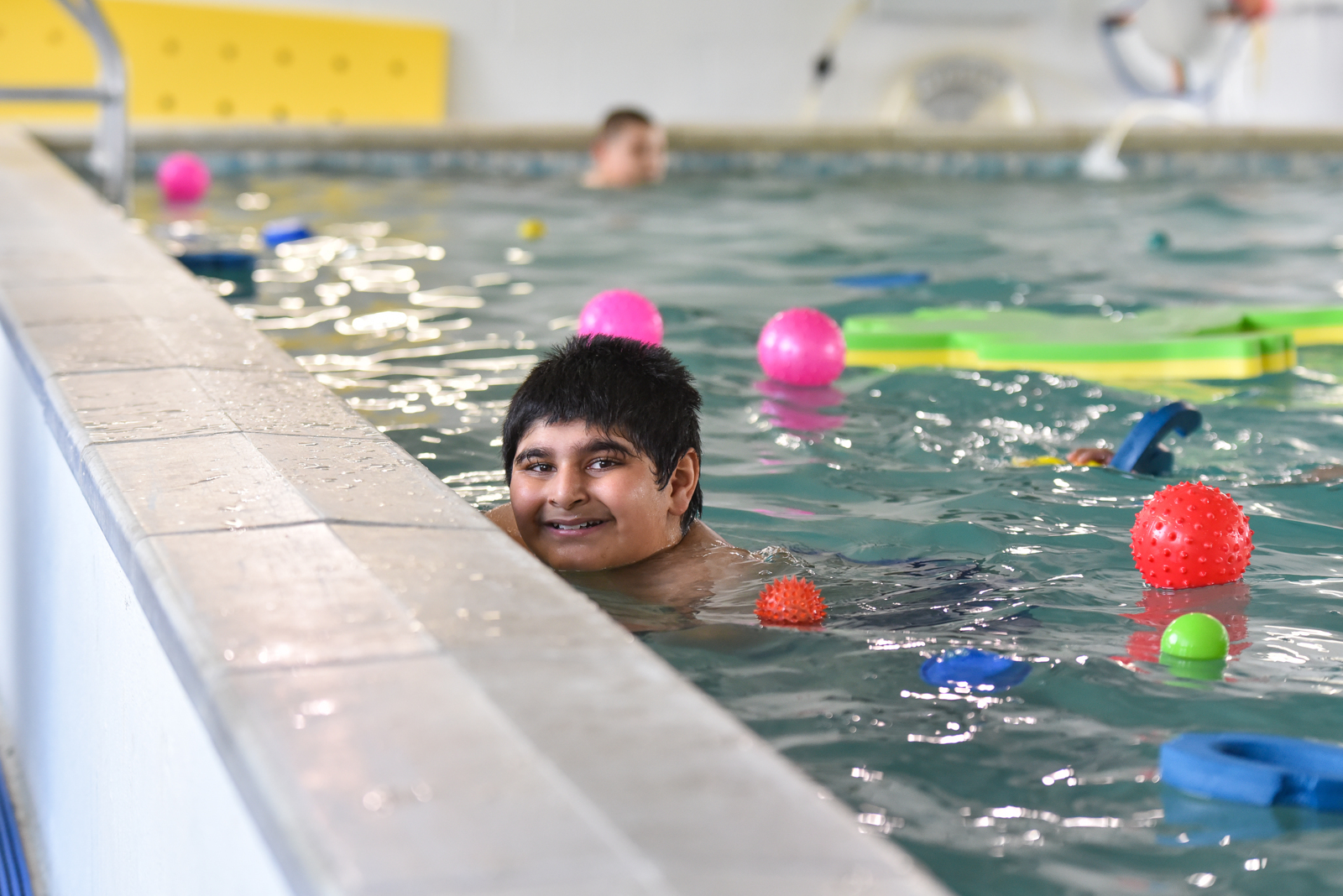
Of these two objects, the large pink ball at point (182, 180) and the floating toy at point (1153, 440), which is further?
the large pink ball at point (182, 180)

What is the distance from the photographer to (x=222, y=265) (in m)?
5.83

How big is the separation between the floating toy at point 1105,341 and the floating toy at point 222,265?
2.41 metres

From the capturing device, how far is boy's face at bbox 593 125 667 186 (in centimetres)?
855

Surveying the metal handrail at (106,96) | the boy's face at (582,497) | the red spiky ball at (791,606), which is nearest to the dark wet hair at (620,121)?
the metal handrail at (106,96)

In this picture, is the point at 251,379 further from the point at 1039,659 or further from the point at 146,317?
the point at 1039,659

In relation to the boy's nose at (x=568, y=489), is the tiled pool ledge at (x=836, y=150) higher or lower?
higher


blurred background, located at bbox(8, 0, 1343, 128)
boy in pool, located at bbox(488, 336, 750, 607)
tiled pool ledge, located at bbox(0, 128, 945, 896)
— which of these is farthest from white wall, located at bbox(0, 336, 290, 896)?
blurred background, located at bbox(8, 0, 1343, 128)

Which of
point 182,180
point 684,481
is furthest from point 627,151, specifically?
point 684,481

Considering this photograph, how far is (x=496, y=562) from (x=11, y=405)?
155cm

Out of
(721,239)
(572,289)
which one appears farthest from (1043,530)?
(721,239)

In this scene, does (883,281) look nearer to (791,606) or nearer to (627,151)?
(627,151)

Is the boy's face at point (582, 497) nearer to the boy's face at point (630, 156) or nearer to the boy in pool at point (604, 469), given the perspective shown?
the boy in pool at point (604, 469)

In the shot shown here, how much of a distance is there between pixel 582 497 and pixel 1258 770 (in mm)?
1246

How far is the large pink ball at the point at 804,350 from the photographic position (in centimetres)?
413
